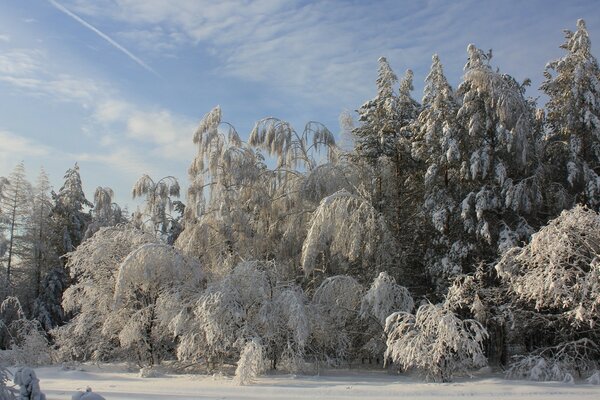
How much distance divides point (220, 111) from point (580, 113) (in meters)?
11.9

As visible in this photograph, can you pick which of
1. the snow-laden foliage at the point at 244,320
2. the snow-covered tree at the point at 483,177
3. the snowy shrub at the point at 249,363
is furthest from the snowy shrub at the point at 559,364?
the snowy shrub at the point at 249,363

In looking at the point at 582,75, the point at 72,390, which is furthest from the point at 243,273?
the point at 582,75

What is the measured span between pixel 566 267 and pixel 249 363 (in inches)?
329

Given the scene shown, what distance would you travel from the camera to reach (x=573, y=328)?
582 inches

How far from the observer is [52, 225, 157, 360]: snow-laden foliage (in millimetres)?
17344

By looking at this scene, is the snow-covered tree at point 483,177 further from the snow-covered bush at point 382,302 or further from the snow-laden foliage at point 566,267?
the snow-covered bush at point 382,302

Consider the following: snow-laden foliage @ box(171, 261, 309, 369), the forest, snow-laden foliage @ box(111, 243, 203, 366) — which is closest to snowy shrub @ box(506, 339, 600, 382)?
the forest

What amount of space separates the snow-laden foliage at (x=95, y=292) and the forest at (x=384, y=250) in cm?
7

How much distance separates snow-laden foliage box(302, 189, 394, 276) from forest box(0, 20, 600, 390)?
6cm

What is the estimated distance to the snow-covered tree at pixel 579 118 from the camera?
54.9 feet

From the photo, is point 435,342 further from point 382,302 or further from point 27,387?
point 27,387

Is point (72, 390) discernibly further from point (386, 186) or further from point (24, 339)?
point (386, 186)

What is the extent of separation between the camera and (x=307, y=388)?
12.5 m

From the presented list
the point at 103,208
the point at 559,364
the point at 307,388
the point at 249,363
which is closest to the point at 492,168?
the point at 559,364
